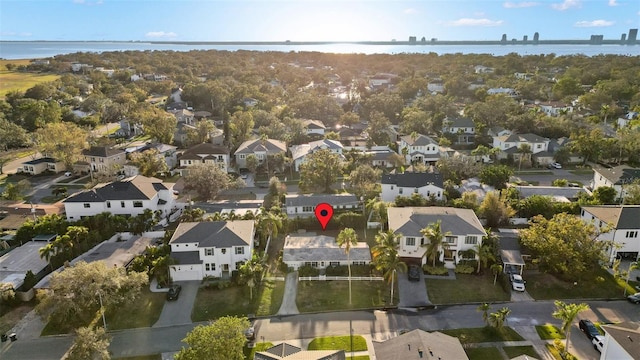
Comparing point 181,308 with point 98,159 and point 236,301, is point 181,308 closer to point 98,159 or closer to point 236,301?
point 236,301

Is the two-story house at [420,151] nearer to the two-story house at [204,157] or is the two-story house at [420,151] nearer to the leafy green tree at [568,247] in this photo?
the two-story house at [204,157]

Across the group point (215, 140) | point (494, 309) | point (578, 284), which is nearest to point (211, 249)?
point (494, 309)

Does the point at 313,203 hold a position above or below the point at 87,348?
above

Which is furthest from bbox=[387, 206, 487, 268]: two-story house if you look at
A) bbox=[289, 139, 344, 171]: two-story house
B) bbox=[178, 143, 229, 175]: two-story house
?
bbox=[178, 143, 229, 175]: two-story house

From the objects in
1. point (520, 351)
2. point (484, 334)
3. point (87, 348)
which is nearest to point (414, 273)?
point (484, 334)

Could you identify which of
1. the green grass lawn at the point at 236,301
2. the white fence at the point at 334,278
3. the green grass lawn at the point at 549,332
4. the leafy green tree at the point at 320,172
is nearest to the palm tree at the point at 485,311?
the green grass lawn at the point at 549,332

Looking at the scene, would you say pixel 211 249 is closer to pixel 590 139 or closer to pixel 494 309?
pixel 494 309
